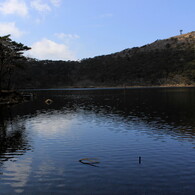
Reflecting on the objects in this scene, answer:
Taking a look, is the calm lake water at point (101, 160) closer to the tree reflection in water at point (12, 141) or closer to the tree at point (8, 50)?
the tree reflection in water at point (12, 141)

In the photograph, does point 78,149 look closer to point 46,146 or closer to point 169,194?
point 46,146

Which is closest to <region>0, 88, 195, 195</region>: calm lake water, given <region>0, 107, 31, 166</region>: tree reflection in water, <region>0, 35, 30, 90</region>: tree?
<region>0, 107, 31, 166</region>: tree reflection in water

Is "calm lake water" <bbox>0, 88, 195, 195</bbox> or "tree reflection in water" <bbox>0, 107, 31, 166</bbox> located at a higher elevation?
"tree reflection in water" <bbox>0, 107, 31, 166</bbox>

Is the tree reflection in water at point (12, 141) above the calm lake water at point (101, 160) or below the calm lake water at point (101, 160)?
above

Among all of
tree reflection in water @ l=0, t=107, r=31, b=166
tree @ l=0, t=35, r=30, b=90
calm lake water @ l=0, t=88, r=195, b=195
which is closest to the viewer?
calm lake water @ l=0, t=88, r=195, b=195

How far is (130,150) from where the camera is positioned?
19641mm

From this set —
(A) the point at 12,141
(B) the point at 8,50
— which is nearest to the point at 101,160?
(A) the point at 12,141

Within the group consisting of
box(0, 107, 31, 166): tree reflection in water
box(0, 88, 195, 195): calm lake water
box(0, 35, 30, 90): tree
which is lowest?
box(0, 88, 195, 195): calm lake water

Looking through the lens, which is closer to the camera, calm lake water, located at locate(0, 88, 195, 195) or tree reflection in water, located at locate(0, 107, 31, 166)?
calm lake water, located at locate(0, 88, 195, 195)

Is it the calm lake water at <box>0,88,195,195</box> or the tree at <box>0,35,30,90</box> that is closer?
the calm lake water at <box>0,88,195,195</box>

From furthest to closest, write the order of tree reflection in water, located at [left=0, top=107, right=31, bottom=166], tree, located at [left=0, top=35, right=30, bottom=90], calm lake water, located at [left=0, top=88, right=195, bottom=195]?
tree, located at [left=0, top=35, right=30, bottom=90]
tree reflection in water, located at [left=0, top=107, right=31, bottom=166]
calm lake water, located at [left=0, top=88, right=195, bottom=195]

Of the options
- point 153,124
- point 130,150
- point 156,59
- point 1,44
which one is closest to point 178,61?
point 156,59

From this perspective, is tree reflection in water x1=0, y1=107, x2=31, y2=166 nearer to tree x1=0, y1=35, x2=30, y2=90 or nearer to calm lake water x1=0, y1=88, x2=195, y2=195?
calm lake water x1=0, y1=88, x2=195, y2=195

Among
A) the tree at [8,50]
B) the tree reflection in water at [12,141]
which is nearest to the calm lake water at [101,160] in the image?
the tree reflection in water at [12,141]
